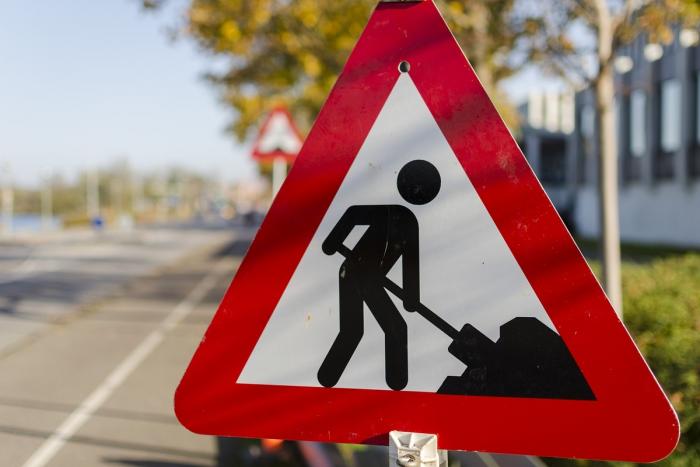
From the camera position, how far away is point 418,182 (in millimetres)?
1782

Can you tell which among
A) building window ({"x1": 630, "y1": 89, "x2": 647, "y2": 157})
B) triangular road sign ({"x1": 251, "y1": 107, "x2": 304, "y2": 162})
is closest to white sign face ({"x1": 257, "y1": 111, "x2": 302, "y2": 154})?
triangular road sign ({"x1": 251, "y1": 107, "x2": 304, "y2": 162})

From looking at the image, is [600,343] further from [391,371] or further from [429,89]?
[429,89]

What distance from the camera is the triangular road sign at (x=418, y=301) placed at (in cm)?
169

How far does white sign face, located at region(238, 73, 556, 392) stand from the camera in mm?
1732

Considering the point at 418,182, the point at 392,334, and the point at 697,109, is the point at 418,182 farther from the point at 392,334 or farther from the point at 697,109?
the point at 697,109

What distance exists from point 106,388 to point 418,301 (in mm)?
6922

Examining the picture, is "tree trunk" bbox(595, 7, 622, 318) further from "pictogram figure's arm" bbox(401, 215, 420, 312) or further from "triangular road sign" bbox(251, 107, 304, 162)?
"pictogram figure's arm" bbox(401, 215, 420, 312)

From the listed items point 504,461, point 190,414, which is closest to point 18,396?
point 504,461

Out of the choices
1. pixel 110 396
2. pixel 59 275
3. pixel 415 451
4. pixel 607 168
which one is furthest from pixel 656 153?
pixel 415 451

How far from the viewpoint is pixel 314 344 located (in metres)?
1.82

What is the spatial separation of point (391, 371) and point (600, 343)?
44cm

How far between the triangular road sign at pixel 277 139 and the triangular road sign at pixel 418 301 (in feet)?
24.2

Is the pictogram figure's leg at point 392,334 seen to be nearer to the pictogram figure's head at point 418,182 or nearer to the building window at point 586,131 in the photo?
the pictogram figure's head at point 418,182

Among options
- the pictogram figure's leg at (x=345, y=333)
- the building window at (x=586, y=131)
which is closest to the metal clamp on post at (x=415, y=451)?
the pictogram figure's leg at (x=345, y=333)
